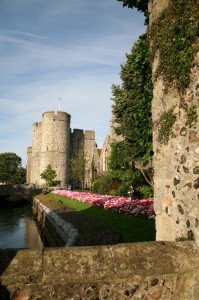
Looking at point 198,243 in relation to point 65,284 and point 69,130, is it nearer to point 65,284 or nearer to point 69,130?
point 65,284

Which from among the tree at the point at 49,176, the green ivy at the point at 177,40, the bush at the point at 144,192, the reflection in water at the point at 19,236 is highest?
the green ivy at the point at 177,40

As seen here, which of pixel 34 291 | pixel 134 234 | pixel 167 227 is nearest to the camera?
pixel 34 291

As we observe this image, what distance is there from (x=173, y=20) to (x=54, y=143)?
56.5 meters

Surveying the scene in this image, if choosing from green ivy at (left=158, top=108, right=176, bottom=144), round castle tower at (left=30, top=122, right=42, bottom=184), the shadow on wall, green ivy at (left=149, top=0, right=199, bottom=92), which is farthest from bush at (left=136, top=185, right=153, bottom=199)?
round castle tower at (left=30, top=122, right=42, bottom=184)

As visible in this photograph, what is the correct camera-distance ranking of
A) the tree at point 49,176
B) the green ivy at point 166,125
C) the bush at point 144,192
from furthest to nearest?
1. the tree at point 49,176
2. the bush at point 144,192
3. the green ivy at point 166,125

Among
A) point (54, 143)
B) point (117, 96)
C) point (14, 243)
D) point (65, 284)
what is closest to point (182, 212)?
point (65, 284)

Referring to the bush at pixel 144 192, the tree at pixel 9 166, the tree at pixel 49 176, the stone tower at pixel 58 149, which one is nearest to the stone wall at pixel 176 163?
the bush at pixel 144 192

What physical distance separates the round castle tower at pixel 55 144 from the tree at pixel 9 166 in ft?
93.8

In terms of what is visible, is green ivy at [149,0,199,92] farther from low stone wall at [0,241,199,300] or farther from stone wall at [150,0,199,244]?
low stone wall at [0,241,199,300]

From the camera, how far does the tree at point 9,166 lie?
8644cm

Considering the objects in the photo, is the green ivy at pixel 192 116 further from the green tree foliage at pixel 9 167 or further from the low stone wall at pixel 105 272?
the green tree foliage at pixel 9 167

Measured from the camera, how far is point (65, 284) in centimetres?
326

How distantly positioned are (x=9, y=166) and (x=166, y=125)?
3532 inches

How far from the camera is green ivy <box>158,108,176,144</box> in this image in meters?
4.51
